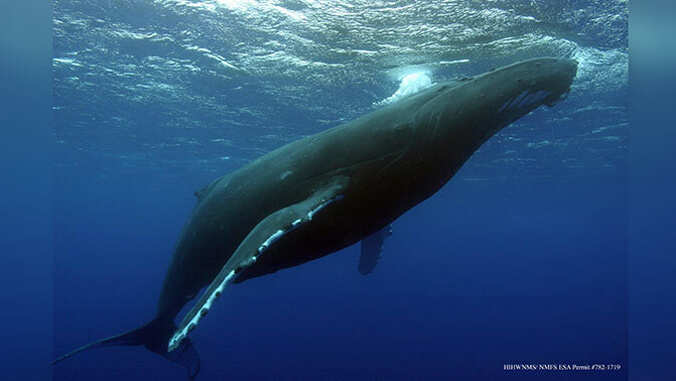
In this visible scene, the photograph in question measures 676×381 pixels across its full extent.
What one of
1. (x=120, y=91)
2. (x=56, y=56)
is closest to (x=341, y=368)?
(x=120, y=91)

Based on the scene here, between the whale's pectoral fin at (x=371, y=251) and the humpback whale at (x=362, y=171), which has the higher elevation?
the humpback whale at (x=362, y=171)

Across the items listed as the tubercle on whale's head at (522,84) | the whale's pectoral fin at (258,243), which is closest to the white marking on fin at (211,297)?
the whale's pectoral fin at (258,243)

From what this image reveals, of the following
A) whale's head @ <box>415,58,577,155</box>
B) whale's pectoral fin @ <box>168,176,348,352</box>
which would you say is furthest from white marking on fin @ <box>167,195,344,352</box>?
whale's head @ <box>415,58,577,155</box>

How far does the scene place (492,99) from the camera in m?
4.27

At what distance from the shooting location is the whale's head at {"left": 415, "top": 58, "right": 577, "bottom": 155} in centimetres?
422

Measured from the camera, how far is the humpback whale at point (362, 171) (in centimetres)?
421

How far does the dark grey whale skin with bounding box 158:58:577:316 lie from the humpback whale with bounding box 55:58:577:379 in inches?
0.5

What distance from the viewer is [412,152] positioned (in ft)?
15.3

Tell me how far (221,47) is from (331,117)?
867 cm

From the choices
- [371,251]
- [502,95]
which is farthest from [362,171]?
[371,251]

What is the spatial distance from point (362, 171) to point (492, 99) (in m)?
1.57

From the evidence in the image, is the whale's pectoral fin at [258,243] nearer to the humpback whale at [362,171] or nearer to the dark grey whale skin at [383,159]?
the humpback whale at [362,171]

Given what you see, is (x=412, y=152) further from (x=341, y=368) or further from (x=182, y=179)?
(x=182, y=179)

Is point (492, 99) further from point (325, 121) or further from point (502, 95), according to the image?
point (325, 121)
